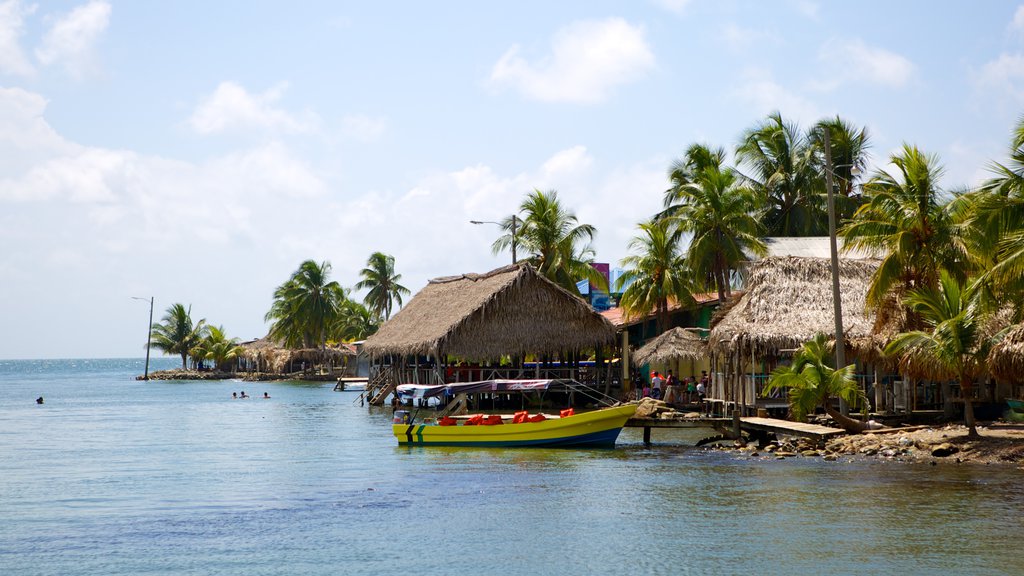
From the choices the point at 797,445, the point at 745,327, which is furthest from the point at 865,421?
the point at 745,327

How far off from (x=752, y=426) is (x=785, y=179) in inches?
978

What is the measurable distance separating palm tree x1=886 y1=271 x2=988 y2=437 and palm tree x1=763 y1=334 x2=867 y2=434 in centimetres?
179

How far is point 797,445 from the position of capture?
80.5 feet

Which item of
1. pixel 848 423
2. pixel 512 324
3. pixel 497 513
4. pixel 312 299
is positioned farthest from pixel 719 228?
pixel 312 299

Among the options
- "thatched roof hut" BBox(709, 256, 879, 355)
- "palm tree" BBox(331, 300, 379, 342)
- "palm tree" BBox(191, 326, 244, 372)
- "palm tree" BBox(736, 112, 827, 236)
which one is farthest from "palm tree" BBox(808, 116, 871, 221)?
"palm tree" BBox(191, 326, 244, 372)

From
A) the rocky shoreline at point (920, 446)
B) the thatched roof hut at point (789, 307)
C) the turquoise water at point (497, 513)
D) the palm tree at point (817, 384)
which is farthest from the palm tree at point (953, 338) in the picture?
the thatched roof hut at point (789, 307)

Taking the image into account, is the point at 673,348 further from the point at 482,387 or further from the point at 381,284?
the point at 381,284

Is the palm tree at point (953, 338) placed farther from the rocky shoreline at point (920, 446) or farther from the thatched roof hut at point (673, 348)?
the thatched roof hut at point (673, 348)

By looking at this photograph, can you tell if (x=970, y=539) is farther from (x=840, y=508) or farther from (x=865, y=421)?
(x=865, y=421)

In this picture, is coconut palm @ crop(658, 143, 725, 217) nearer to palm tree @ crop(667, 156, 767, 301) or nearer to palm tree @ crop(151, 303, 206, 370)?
palm tree @ crop(667, 156, 767, 301)

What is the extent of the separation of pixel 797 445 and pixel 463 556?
12.3 m

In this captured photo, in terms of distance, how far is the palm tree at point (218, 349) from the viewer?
99.1 metres

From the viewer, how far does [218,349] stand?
99.8 meters

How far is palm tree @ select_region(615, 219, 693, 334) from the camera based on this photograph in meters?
41.1
